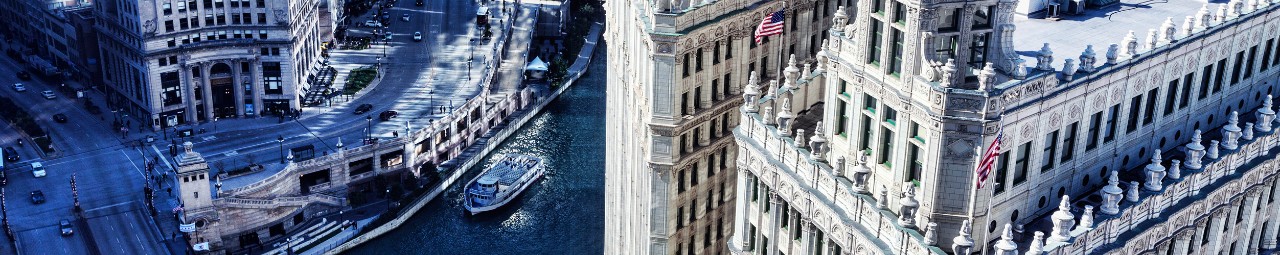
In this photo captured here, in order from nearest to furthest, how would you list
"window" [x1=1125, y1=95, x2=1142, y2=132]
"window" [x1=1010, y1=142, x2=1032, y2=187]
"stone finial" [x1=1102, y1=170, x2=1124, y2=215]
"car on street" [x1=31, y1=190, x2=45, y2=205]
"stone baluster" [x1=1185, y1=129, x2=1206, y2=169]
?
"window" [x1=1010, y1=142, x2=1032, y2=187] → "stone finial" [x1=1102, y1=170, x2=1124, y2=215] → "stone baluster" [x1=1185, y1=129, x2=1206, y2=169] → "window" [x1=1125, y1=95, x2=1142, y2=132] → "car on street" [x1=31, y1=190, x2=45, y2=205]

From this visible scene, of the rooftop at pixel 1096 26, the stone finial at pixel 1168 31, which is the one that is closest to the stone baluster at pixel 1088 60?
the rooftop at pixel 1096 26

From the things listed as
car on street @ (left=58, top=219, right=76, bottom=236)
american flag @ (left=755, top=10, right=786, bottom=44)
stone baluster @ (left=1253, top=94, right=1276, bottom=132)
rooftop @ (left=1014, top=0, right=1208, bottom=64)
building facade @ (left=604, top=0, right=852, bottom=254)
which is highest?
rooftop @ (left=1014, top=0, right=1208, bottom=64)

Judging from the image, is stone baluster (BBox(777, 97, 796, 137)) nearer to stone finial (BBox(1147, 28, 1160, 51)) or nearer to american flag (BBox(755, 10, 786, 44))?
stone finial (BBox(1147, 28, 1160, 51))

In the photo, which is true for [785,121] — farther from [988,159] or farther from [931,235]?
[988,159]

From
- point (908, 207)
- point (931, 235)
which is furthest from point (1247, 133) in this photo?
point (931, 235)

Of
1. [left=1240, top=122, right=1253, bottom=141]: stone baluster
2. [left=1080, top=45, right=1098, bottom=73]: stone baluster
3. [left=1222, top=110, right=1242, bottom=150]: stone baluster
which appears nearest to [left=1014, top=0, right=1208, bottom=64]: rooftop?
[left=1080, top=45, right=1098, bottom=73]: stone baluster

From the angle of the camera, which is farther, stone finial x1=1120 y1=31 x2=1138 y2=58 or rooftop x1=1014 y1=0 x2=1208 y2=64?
rooftop x1=1014 y1=0 x2=1208 y2=64
